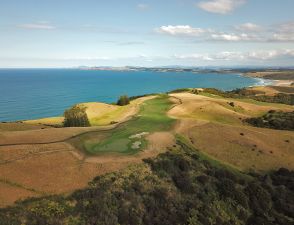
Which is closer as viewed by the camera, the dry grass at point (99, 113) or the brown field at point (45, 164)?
the brown field at point (45, 164)

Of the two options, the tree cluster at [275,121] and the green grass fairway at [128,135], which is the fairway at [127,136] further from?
the tree cluster at [275,121]

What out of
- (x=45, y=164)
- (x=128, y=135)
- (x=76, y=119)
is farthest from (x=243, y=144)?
(x=76, y=119)

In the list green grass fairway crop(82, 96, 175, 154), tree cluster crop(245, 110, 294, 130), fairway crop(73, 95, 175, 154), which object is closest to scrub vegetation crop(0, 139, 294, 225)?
fairway crop(73, 95, 175, 154)

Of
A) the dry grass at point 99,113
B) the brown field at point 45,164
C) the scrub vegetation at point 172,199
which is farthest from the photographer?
the dry grass at point 99,113

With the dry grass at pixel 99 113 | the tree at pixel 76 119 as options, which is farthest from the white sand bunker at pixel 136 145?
the dry grass at pixel 99 113

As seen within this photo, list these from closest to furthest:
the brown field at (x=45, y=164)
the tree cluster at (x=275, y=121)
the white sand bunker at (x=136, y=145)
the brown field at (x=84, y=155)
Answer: the brown field at (x=45, y=164) < the brown field at (x=84, y=155) < the white sand bunker at (x=136, y=145) < the tree cluster at (x=275, y=121)

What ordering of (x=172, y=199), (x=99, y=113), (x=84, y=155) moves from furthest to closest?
(x=99, y=113), (x=84, y=155), (x=172, y=199)

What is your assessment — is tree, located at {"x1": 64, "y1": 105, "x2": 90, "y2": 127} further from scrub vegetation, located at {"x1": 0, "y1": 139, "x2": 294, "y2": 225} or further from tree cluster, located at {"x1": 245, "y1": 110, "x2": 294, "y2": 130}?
tree cluster, located at {"x1": 245, "y1": 110, "x2": 294, "y2": 130}

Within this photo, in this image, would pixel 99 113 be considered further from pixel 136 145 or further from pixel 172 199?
pixel 172 199
